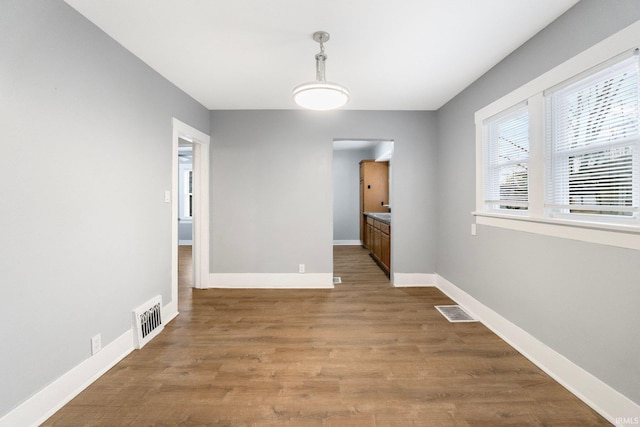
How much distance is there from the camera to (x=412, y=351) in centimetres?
241

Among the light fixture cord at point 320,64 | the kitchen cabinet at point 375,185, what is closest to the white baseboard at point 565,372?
the light fixture cord at point 320,64

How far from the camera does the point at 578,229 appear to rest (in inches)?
73.2

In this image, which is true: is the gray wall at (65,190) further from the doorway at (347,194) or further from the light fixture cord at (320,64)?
the doorway at (347,194)

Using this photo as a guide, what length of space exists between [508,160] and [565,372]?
175 cm

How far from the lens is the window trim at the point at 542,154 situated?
1.58 m

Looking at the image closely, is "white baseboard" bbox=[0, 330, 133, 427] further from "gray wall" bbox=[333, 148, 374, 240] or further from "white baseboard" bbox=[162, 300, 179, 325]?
"gray wall" bbox=[333, 148, 374, 240]

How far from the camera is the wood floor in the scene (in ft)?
5.54

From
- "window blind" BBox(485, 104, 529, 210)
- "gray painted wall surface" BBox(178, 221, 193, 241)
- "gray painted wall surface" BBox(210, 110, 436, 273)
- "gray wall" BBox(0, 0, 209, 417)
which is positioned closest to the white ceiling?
"gray wall" BBox(0, 0, 209, 417)

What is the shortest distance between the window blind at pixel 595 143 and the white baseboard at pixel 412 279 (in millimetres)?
2288

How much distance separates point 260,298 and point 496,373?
8.65 ft

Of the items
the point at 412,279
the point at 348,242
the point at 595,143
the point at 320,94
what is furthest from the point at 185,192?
the point at 595,143

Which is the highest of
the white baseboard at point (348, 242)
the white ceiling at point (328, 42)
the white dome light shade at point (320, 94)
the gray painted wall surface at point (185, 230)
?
the white ceiling at point (328, 42)

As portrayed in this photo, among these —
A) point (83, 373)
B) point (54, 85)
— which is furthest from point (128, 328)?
point (54, 85)

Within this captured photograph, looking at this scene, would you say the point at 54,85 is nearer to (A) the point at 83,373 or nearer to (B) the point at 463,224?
(A) the point at 83,373
